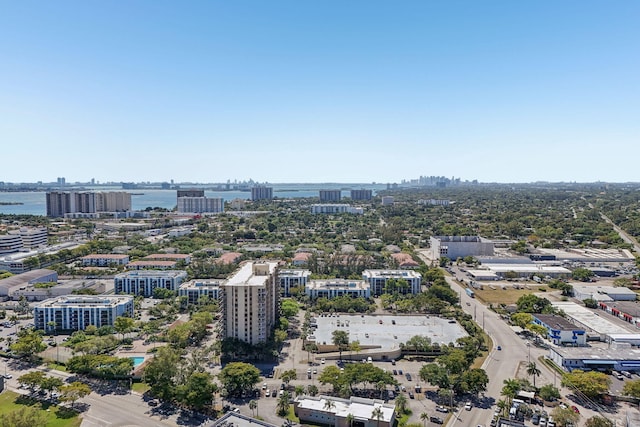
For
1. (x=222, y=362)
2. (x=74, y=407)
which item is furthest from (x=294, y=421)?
(x=74, y=407)

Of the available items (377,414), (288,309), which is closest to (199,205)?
(288,309)

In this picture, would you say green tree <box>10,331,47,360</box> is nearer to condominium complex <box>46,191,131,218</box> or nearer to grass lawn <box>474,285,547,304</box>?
grass lawn <box>474,285,547,304</box>

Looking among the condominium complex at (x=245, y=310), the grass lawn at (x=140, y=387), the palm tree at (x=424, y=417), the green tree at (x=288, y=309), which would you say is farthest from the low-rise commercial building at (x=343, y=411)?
the green tree at (x=288, y=309)

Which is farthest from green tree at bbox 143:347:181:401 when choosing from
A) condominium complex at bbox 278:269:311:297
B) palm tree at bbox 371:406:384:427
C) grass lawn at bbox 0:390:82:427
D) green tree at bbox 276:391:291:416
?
condominium complex at bbox 278:269:311:297

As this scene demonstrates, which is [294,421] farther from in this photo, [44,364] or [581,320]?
[581,320]

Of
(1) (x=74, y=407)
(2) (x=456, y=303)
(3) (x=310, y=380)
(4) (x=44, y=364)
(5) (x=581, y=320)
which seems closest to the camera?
(1) (x=74, y=407)

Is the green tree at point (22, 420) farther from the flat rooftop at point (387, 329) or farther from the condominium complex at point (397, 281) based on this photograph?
the condominium complex at point (397, 281)
